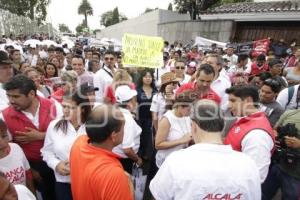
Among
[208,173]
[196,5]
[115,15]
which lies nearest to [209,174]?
[208,173]

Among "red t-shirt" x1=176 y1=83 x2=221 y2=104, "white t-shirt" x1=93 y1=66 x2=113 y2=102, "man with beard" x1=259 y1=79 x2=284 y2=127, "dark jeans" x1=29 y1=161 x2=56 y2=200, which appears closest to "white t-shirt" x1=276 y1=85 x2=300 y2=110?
"man with beard" x1=259 y1=79 x2=284 y2=127

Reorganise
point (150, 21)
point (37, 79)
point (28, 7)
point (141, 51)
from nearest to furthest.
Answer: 1. point (37, 79)
2. point (141, 51)
3. point (150, 21)
4. point (28, 7)

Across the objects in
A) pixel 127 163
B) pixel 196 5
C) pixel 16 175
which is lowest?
pixel 127 163

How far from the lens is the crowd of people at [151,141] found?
2.18 metres

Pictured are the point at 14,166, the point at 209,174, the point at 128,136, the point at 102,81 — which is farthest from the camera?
the point at 102,81

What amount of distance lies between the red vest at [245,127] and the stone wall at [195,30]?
623 inches

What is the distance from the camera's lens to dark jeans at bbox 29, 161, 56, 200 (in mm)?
3581

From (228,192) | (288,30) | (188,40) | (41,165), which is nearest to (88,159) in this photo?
(228,192)

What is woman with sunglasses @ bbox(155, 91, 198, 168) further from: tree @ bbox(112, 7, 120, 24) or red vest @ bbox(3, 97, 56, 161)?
tree @ bbox(112, 7, 120, 24)

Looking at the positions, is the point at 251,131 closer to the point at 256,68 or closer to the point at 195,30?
the point at 256,68

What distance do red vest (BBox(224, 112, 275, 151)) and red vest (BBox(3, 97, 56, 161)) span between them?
1.89m

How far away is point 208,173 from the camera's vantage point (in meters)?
2.14

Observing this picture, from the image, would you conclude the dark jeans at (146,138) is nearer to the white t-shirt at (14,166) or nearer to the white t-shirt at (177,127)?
the white t-shirt at (177,127)

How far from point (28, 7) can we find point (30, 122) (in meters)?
44.1
